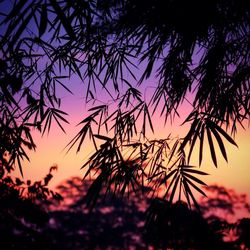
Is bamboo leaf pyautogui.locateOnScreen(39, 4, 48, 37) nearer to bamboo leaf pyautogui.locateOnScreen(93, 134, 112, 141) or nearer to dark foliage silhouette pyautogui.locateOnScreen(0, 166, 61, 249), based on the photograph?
bamboo leaf pyautogui.locateOnScreen(93, 134, 112, 141)

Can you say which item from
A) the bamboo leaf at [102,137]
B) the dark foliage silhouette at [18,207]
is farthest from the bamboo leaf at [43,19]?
the dark foliage silhouette at [18,207]

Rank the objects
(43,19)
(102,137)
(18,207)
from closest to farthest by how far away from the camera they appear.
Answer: (43,19), (102,137), (18,207)

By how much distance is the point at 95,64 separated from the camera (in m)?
2.54

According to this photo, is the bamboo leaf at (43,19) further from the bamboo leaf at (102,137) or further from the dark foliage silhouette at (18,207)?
the dark foliage silhouette at (18,207)

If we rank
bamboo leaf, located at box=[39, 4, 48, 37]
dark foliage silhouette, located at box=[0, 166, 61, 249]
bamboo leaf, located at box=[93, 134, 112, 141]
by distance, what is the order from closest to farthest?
bamboo leaf, located at box=[39, 4, 48, 37], bamboo leaf, located at box=[93, 134, 112, 141], dark foliage silhouette, located at box=[0, 166, 61, 249]

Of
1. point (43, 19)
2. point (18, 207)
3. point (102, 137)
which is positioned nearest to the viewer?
point (43, 19)

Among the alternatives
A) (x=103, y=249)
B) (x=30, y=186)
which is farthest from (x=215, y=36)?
(x=103, y=249)

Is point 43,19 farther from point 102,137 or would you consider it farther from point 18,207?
point 18,207

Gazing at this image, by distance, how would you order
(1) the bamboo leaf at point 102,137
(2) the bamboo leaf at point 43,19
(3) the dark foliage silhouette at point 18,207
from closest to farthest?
(2) the bamboo leaf at point 43,19 → (1) the bamboo leaf at point 102,137 → (3) the dark foliage silhouette at point 18,207

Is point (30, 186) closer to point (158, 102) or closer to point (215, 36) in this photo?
point (158, 102)

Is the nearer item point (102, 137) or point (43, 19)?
point (43, 19)

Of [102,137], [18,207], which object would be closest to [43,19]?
[102,137]

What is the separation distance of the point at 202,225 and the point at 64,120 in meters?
4.29

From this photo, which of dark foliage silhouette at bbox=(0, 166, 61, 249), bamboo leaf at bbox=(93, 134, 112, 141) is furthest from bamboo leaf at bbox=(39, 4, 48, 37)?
dark foliage silhouette at bbox=(0, 166, 61, 249)
